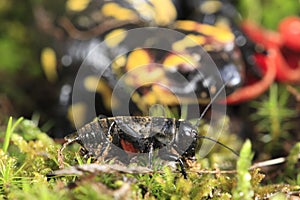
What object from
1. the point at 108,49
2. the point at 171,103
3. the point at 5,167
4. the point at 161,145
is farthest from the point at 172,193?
the point at 108,49

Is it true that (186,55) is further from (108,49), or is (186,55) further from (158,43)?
(108,49)

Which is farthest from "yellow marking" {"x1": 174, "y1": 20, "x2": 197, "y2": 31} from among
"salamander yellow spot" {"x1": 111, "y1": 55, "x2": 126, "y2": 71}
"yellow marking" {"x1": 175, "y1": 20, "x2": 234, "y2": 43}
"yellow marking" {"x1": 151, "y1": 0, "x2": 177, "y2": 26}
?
"salamander yellow spot" {"x1": 111, "y1": 55, "x2": 126, "y2": 71}

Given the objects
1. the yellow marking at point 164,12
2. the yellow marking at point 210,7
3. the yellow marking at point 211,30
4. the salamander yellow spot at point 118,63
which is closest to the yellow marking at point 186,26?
the yellow marking at point 211,30

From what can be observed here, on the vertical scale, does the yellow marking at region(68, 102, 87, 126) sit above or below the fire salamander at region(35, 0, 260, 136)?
below

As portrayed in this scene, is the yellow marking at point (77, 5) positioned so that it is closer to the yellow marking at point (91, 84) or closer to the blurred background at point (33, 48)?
the blurred background at point (33, 48)

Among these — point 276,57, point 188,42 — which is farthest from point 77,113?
point 276,57

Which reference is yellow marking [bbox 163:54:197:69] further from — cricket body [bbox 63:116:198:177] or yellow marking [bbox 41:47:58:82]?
yellow marking [bbox 41:47:58:82]
